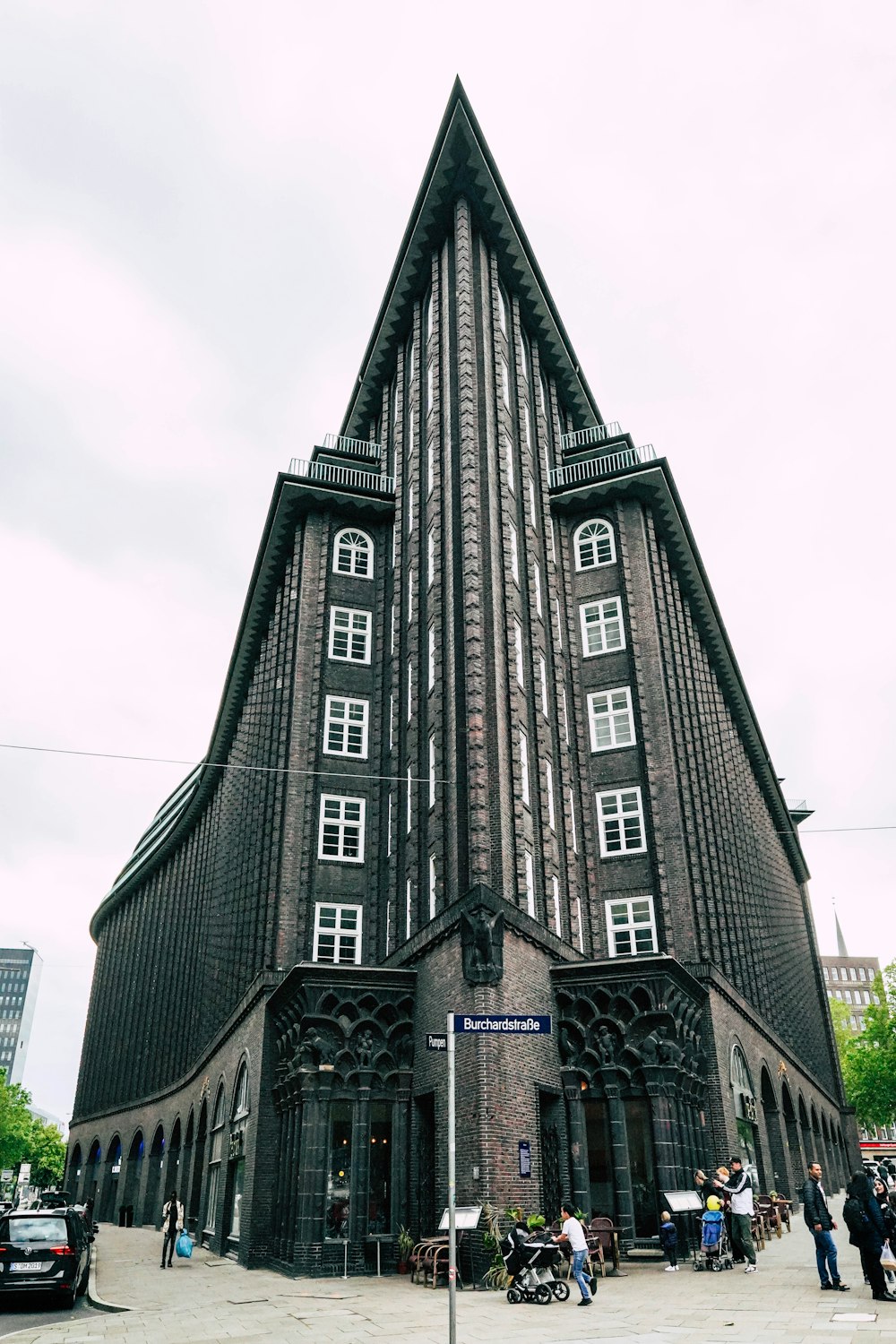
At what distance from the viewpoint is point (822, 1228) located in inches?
639

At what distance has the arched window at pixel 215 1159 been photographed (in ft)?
111

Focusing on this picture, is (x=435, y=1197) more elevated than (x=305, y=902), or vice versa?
(x=305, y=902)

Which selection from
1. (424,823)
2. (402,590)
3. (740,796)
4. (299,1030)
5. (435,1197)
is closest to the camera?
(435,1197)

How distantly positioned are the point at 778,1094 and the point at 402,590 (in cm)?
2435

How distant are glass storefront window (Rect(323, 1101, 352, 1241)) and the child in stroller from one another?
27.1 feet

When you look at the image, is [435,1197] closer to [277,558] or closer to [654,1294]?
[654,1294]

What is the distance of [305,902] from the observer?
3138cm

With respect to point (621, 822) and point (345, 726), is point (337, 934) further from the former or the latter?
point (621, 822)

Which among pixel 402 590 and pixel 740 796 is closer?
pixel 402 590

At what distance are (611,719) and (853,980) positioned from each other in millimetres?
143754

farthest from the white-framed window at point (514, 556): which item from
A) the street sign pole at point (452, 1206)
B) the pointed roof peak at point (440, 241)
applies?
the street sign pole at point (452, 1206)

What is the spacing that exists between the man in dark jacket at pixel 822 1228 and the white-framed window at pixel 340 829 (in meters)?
18.8

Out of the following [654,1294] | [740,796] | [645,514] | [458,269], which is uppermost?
[458,269]

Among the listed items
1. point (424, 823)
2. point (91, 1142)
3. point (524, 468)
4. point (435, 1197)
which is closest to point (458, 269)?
point (524, 468)
